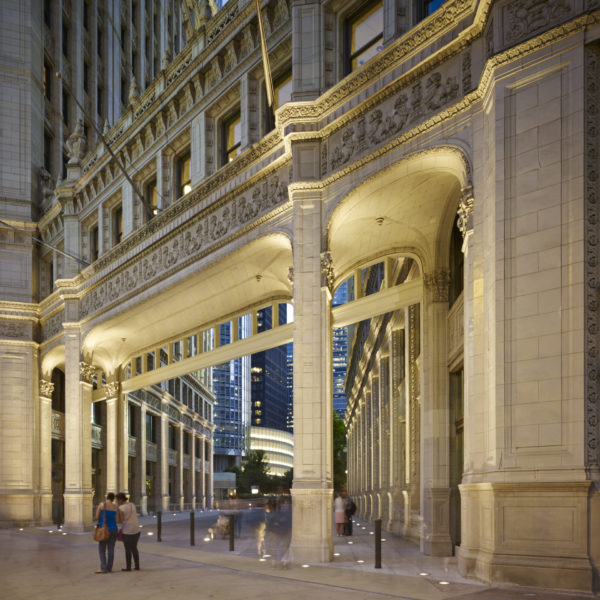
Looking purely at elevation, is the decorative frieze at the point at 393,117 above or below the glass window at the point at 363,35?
below

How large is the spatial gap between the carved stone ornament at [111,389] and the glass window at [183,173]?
1246 centimetres

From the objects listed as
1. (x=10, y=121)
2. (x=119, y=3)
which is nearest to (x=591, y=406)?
(x=10, y=121)

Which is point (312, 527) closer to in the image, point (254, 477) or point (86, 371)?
point (86, 371)

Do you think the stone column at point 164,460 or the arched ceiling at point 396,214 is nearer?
the arched ceiling at point 396,214

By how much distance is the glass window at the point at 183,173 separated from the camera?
26156 mm

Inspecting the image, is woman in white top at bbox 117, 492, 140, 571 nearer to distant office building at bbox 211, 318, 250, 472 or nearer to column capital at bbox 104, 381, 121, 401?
column capital at bbox 104, 381, 121, 401

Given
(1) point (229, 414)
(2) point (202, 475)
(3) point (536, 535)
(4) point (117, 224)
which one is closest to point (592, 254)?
(3) point (536, 535)

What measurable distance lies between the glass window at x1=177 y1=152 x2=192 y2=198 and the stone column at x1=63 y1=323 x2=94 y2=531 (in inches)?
367

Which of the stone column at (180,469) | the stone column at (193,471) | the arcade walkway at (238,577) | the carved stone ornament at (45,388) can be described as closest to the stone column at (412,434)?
the arcade walkway at (238,577)

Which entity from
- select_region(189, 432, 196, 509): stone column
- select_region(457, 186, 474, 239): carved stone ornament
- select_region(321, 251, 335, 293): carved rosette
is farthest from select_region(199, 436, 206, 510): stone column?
select_region(457, 186, 474, 239): carved stone ornament

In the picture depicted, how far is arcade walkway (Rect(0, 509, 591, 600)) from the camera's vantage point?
37.8ft

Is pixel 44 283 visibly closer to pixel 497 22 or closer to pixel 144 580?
pixel 144 580

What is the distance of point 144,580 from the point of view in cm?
1368

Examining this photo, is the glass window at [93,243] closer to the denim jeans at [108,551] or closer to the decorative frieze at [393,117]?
the decorative frieze at [393,117]
